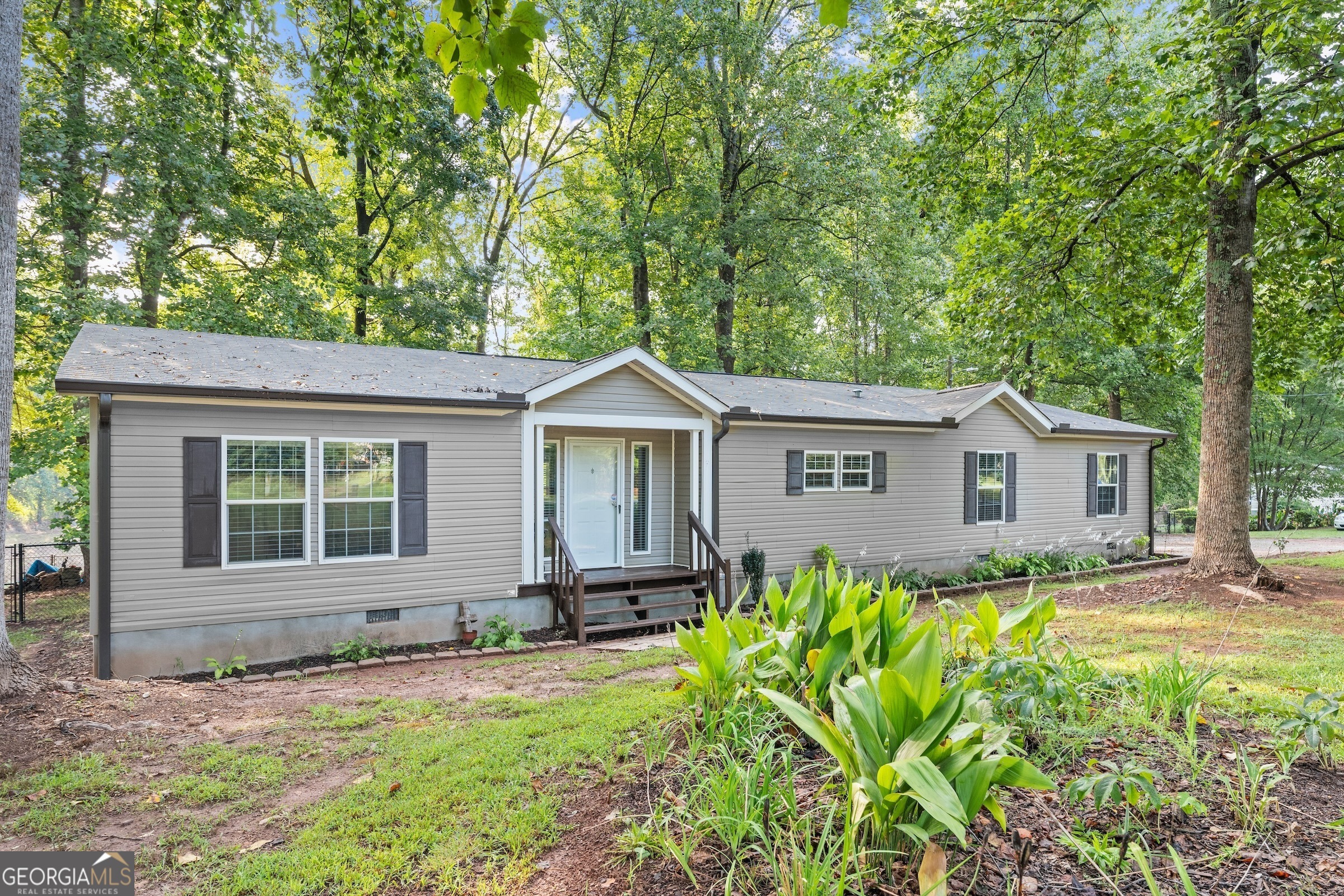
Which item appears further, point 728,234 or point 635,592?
point 728,234

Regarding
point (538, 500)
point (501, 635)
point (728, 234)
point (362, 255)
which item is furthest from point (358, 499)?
point (728, 234)

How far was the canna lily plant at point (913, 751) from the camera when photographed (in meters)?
1.88

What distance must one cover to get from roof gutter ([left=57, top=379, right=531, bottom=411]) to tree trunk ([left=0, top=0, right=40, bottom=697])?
120 cm

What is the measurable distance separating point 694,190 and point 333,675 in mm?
14555

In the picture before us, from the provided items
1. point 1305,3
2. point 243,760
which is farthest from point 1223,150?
point 243,760

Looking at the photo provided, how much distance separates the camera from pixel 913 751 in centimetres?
198

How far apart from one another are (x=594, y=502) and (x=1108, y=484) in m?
12.4

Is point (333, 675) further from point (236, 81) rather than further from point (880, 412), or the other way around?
point (236, 81)

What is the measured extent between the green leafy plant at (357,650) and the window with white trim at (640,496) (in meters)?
4.23

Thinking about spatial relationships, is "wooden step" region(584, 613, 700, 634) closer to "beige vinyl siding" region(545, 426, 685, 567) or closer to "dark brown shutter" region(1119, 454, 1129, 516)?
"beige vinyl siding" region(545, 426, 685, 567)

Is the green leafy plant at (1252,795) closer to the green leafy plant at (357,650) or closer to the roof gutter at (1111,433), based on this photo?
the green leafy plant at (357,650)

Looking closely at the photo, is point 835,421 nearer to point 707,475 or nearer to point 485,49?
point 707,475

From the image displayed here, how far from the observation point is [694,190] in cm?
1719

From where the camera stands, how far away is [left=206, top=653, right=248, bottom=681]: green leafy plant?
6.84 meters
